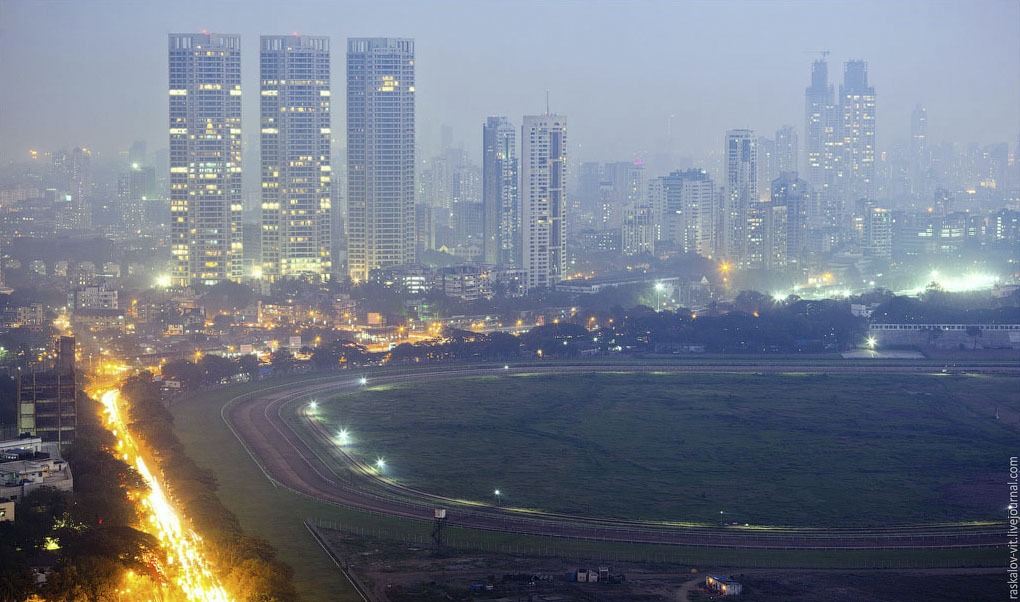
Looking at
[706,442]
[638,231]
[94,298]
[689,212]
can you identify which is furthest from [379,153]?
[706,442]

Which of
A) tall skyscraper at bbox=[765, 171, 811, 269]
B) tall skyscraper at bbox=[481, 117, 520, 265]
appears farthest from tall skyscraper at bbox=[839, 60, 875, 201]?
tall skyscraper at bbox=[481, 117, 520, 265]

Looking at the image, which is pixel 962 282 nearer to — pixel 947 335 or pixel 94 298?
pixel 947 335

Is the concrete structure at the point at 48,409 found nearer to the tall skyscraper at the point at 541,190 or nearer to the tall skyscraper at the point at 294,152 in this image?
the tall skyscraper at the point at 294,152

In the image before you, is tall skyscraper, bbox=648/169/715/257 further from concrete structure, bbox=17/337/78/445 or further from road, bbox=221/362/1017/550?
concrete structure, bbox=17/337/78/445

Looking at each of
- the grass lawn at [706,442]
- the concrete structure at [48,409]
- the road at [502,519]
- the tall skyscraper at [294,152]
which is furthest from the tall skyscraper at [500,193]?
the concrete structure at [48,409]

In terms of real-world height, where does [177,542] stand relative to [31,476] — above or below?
below

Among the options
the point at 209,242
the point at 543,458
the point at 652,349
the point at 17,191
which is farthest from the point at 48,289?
the point at 543,458

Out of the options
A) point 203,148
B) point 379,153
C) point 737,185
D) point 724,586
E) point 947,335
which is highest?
point 379,153
